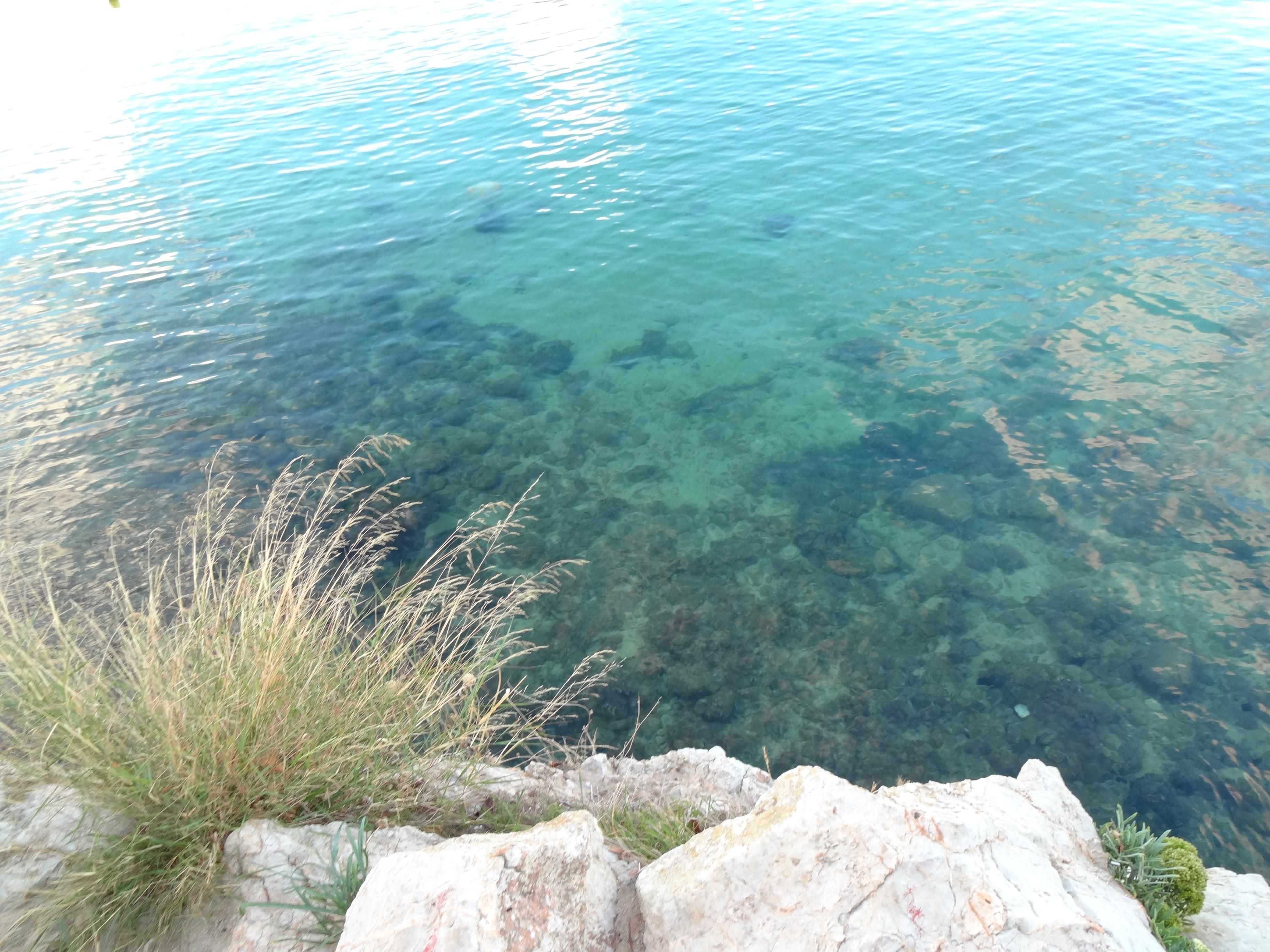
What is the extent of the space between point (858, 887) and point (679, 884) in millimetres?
854

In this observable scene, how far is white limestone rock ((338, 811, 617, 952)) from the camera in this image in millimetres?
3125

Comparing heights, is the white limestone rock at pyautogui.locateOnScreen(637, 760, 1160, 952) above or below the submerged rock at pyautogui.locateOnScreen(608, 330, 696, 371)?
above

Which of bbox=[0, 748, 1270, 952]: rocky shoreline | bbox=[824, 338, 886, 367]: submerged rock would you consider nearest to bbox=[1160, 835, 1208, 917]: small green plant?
bbox=[0, 748, 1270, 952]: rocky shoreline

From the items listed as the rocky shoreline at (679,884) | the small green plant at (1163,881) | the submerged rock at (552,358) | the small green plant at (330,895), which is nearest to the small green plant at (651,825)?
the rocky shoreline at (679,884)

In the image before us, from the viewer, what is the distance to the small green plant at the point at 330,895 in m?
3.55

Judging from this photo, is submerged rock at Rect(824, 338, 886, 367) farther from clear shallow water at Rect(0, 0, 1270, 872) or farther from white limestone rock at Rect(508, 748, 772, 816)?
white limestone rock at Rect(508, 748, 772, 816)

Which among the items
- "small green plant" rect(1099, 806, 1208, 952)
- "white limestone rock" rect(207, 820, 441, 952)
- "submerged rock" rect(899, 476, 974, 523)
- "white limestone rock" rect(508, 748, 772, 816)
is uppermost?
"white limestone rock" rect(207, 820, 441, 952)

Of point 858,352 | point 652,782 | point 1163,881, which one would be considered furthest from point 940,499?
point 1163,881

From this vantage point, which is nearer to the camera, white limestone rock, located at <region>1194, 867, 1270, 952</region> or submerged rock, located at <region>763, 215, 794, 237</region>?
white limestone rock, located at <region>1194, 867, 1270, 952</region>

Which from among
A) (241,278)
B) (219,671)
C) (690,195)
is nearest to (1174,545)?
(219,671)

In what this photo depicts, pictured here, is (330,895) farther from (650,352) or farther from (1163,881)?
(650,352)

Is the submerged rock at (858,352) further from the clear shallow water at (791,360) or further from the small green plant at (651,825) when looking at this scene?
the small green plant at (651,825)

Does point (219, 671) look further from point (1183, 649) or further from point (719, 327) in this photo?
point (719, 327)

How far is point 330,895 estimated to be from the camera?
369 cm
